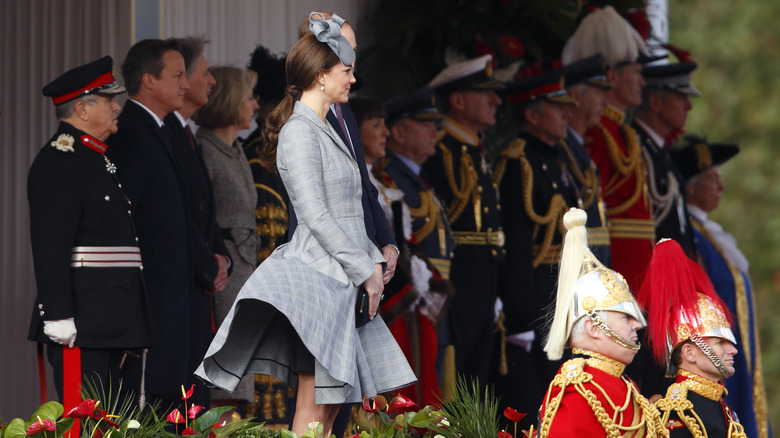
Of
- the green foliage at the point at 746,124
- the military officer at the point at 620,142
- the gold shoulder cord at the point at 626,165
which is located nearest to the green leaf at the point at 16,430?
the military officer at the point at 620,142

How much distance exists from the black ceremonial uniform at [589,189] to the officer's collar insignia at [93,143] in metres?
3.03

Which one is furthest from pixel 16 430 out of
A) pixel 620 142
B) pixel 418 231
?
pixel 620 142

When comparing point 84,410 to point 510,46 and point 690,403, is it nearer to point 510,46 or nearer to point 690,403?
point 690,403

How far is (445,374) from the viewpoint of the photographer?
21.7 feet

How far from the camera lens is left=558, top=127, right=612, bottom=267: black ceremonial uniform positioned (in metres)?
7.42

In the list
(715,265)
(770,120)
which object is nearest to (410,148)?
(715,265)

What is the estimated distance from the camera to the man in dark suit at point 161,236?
17.5 feet

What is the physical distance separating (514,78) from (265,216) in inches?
100

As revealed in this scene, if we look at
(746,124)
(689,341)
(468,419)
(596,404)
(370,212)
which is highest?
(746,124)

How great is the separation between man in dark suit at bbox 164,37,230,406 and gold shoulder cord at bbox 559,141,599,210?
7.96 feet

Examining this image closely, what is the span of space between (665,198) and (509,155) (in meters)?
1.19

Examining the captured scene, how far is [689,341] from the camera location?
167 inches

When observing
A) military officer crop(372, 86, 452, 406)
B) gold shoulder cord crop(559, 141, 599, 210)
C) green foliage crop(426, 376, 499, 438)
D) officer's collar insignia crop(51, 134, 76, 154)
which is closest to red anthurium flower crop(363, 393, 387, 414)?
green foliage crop(426, 376, 499, 438)

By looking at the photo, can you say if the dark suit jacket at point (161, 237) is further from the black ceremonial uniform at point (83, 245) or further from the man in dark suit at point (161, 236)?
the black ceremonial uniform at point (83, 245)
